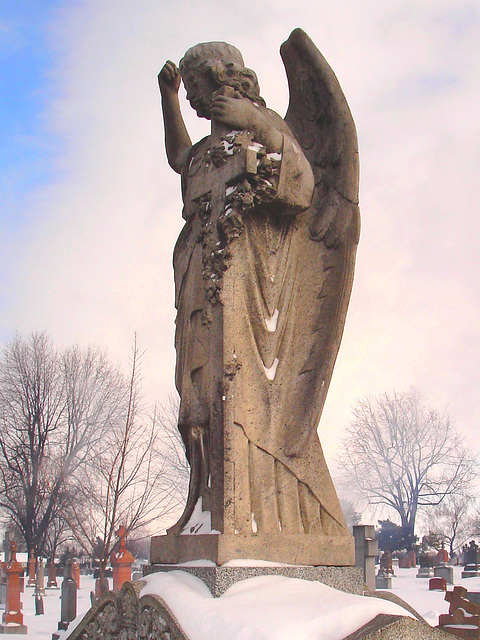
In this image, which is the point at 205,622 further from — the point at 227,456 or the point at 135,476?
the point at 135,476

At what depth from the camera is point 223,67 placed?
14.6 feet

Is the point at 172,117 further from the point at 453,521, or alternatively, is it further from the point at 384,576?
the point at 453,521

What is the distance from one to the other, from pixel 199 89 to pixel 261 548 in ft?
9.43

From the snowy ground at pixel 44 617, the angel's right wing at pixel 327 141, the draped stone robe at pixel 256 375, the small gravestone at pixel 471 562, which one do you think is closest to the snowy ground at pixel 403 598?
the snowy ground at pixel 44 617

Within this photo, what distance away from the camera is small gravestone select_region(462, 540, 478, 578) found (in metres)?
24.0

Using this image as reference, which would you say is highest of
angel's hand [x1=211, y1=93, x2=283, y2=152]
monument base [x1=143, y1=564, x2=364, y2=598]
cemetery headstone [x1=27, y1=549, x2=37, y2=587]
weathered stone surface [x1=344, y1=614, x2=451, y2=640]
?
angel's hand [x1=211, y1=93, x2=283, y2=152]

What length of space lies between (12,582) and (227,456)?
14.9 metres

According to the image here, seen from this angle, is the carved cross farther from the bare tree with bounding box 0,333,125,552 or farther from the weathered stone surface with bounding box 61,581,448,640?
the bare tree with bounding box 0,333,125,552

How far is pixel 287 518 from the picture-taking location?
383 cm

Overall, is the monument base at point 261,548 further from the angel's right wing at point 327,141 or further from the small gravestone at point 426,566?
the small gravestone at point 426,566

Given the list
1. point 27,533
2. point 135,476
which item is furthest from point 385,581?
point 27,533

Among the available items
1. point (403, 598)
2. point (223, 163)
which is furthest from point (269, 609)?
point (403, 598)

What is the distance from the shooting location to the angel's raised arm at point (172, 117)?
511 cm

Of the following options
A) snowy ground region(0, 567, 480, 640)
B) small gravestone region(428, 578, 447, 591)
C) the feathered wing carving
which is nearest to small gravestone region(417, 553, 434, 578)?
snowy ground region(0, 567, 480, 640)
